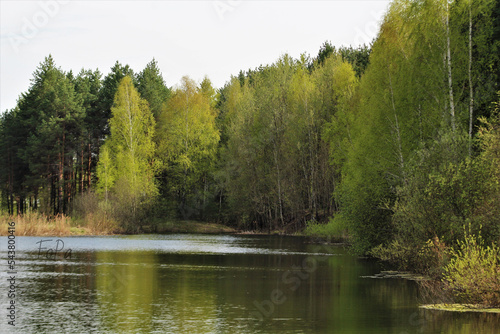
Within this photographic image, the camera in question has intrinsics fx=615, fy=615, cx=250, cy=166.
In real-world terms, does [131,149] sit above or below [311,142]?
above

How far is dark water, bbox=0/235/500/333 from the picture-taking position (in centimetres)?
1823

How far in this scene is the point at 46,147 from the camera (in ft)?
274

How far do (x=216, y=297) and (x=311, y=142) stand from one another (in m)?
46.3

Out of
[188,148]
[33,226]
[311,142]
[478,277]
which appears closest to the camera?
[478,277]

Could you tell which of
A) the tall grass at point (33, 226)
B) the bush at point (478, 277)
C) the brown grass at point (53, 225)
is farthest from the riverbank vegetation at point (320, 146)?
the tall grass at point (33, 226)

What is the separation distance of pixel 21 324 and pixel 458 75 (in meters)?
25.9

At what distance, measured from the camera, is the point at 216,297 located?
78.8ft

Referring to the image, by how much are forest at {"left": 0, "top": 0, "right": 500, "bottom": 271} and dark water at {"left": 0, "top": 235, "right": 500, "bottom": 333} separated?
13.7 ft

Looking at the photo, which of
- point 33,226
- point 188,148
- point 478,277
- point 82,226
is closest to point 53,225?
point 33,226

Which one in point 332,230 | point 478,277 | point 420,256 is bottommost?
point 478,277

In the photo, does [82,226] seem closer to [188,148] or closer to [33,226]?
[33,226]

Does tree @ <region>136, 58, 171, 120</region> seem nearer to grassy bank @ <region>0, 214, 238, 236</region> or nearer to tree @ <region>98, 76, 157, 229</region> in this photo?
tree @ <region>98, 76, 157, 229</region>

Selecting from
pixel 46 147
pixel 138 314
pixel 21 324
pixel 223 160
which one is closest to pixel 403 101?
pixel 138 314

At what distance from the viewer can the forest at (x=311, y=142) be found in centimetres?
2773
